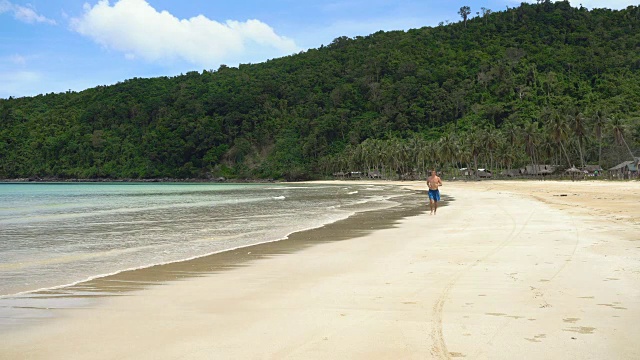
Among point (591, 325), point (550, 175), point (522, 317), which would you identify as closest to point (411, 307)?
point (522, 317)

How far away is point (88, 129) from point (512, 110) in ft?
447

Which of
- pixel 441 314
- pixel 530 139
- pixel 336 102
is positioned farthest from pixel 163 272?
pixel 336 102

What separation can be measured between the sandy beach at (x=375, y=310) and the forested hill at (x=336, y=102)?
4244 inches

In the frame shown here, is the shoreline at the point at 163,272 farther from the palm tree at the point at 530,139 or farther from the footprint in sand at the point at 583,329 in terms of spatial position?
the palm tree at the point at 530,139

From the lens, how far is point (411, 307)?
600 cm

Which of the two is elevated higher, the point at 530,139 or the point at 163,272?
the point at 530,139

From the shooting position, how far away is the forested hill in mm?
133500

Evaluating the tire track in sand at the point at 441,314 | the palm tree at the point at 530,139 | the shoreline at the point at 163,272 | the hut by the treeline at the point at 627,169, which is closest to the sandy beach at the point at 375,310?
the tire track in sand at the point at 441,314

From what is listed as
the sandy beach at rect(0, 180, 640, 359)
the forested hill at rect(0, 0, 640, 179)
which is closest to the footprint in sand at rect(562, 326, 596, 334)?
the sandy beach at rect(0, 180, 640, 359)

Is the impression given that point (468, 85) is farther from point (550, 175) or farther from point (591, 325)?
point (591, 325)

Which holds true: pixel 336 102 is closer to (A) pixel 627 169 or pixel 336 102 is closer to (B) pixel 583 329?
(A) pixel 627 169

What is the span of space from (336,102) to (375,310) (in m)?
165

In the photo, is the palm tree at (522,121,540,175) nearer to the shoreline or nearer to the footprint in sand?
the shoreline

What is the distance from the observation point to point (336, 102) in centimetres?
16825
